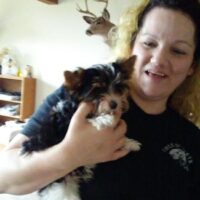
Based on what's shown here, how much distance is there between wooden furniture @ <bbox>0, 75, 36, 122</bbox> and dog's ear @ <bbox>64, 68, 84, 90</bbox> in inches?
178

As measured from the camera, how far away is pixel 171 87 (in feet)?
4.59

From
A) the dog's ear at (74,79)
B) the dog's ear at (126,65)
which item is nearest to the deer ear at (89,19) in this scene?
the dog's ear at (126,65)

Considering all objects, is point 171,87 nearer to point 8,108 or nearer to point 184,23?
point 184,23

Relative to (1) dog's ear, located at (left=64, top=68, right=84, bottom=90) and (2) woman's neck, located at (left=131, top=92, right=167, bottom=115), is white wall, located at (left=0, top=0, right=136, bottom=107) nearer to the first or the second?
(2) woman's neck, located at (left=131, top=92, right=167, bottom=115)

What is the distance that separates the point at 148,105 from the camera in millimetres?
1421

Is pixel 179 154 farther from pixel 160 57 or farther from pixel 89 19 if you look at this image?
pixel 89 19

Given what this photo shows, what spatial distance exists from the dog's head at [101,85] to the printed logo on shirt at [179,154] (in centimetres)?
26

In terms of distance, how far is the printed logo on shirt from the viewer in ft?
4.26

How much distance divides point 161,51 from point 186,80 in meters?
0.39

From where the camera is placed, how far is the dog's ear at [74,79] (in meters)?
1.10

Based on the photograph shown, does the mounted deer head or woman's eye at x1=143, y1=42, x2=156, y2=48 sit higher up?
the mounted deer head

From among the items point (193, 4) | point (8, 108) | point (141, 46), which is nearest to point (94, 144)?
point (141, 46)

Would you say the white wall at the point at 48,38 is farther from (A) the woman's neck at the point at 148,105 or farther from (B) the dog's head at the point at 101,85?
(B) the dog's head at the point at 101,85

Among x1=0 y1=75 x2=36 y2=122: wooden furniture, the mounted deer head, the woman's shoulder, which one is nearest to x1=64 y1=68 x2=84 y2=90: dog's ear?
the woman's shoulder
